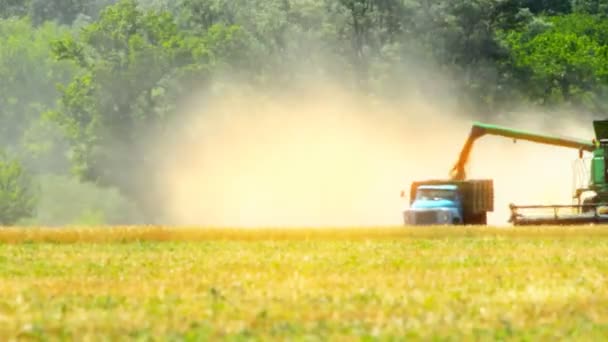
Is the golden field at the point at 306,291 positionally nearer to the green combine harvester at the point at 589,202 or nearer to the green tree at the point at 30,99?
the green combine harvester at the point at 589,202

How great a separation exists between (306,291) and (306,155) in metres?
89.4

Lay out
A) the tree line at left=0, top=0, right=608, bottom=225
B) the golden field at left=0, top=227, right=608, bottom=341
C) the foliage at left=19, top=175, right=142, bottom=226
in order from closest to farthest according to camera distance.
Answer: the golden field at left=0, top=227, right=608, bottom=341 → the tree line at left=0, top=0, right=608, bottom=225 → the foliage at left=19, top=175, right=142, bottom=226

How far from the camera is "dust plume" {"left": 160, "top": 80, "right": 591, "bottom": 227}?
109m

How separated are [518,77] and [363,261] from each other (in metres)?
96.1

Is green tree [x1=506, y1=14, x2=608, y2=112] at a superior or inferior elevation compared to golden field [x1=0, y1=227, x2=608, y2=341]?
superior

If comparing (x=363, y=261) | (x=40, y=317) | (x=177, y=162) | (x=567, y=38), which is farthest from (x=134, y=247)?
(x=567, y=38)

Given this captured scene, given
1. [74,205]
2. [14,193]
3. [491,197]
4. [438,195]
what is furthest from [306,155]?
[438,195]

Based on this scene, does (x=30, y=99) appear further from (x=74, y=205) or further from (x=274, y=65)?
(x=274, y=65)

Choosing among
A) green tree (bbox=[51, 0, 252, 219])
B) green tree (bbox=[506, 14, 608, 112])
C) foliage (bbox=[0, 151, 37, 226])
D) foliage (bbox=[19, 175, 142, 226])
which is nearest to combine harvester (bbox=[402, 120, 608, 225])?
green tree (bbox=[51, 0, 252, 219])

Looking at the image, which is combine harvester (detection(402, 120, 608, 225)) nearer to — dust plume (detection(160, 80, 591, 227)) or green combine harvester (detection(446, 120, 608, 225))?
green combine harvester (detection(446, 120, 608, 225))

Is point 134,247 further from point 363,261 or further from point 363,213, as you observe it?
point 363,213

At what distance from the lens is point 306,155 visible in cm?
11300

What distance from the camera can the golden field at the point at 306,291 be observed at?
60.9ft

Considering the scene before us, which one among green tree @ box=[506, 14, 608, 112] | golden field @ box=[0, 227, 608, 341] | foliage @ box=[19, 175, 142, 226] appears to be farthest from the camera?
foliage @ box=[19, 175, 142, 226]
